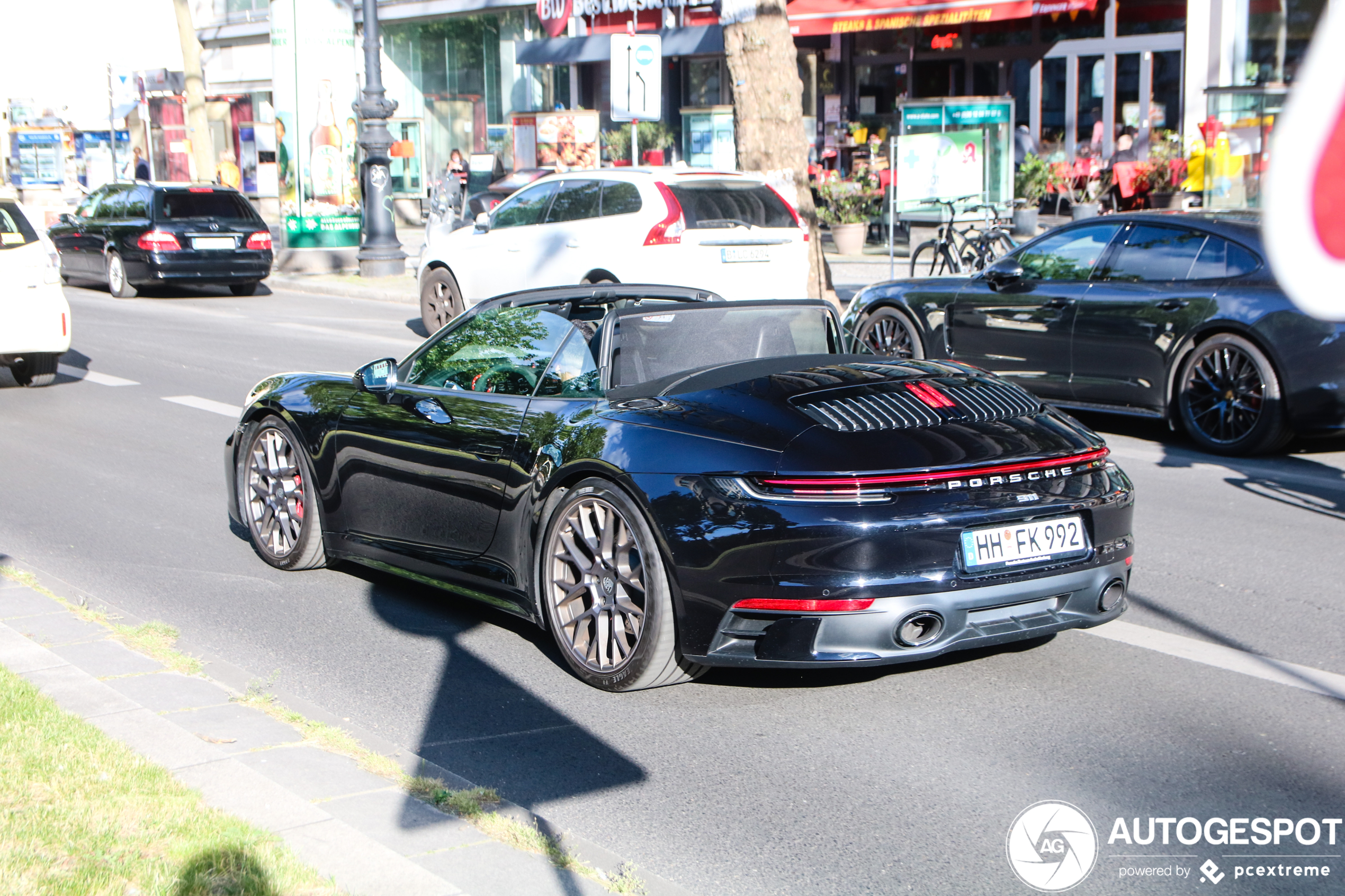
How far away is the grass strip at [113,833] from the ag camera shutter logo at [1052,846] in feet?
5.55

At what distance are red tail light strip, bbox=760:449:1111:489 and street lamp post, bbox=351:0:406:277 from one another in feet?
63.6

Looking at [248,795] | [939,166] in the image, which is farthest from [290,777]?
[939,166]

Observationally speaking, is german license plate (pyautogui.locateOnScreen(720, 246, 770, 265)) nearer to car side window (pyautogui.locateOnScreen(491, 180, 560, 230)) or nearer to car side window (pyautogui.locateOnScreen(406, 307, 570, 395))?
car side window (pyautogui.locateOnScreen(491, 180, 560, 230))

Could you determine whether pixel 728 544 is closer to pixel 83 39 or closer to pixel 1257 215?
pixel 1257 215

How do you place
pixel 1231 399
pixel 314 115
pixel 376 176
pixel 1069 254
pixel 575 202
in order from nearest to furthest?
pixel 1231 399 < pixel 1069 254 < pixel 575 202 < pixel 376 176 < pixel 314 115

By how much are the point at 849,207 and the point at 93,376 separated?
14.5 meters

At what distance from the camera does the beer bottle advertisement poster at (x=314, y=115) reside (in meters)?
24.3

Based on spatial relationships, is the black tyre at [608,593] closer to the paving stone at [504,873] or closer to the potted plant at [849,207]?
the paving stone at [504,873]

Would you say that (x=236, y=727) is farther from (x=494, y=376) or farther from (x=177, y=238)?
(x=177, y=238)

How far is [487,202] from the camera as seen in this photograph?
28125mm

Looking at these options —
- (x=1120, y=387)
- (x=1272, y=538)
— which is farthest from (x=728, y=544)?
(x=1120, y=387)

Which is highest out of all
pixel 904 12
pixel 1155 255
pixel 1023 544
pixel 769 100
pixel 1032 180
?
pixel 904 12

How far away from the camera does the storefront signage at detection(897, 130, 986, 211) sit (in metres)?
20.1

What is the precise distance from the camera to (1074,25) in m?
27.1
